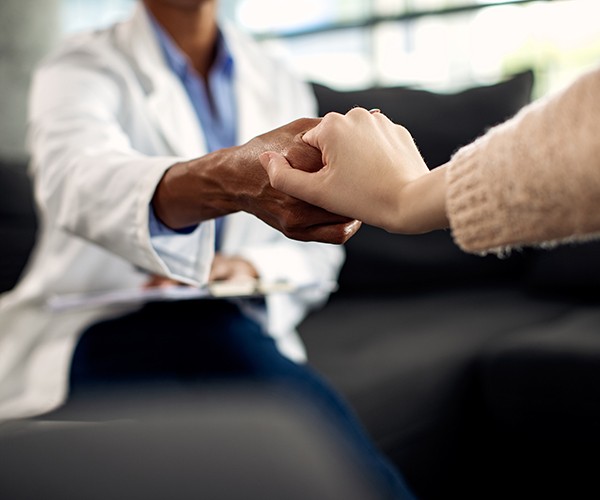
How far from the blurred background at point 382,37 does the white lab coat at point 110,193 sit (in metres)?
0.95

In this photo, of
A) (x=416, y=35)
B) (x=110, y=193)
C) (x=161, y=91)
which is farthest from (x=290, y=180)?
(x=416, y=35)

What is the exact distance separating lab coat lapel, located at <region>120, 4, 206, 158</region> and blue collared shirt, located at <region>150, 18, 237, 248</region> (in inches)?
0.7

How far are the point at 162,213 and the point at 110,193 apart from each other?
6 centimetres

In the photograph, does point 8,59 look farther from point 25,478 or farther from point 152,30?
point 25,478

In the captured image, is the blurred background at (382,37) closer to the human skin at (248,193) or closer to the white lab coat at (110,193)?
the white lab coat at (110,193)

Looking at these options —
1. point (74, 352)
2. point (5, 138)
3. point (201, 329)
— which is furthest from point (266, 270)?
point (5, 138)

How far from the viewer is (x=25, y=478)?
1.78 ft

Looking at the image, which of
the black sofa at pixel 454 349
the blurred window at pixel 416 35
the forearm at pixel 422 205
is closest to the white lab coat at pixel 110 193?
the black sofa at pixel 454 349

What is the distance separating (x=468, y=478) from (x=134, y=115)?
0.66 metres

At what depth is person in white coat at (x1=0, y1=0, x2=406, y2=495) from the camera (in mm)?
620

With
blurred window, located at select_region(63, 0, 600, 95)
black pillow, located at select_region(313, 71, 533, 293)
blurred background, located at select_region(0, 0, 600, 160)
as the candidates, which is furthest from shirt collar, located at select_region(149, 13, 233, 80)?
blurred window, located at select_region(63, 0, 600, 95)

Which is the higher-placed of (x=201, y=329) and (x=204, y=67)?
(x=204, y=67)

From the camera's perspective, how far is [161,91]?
2.97ft

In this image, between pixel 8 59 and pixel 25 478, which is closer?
pixel 25 478
